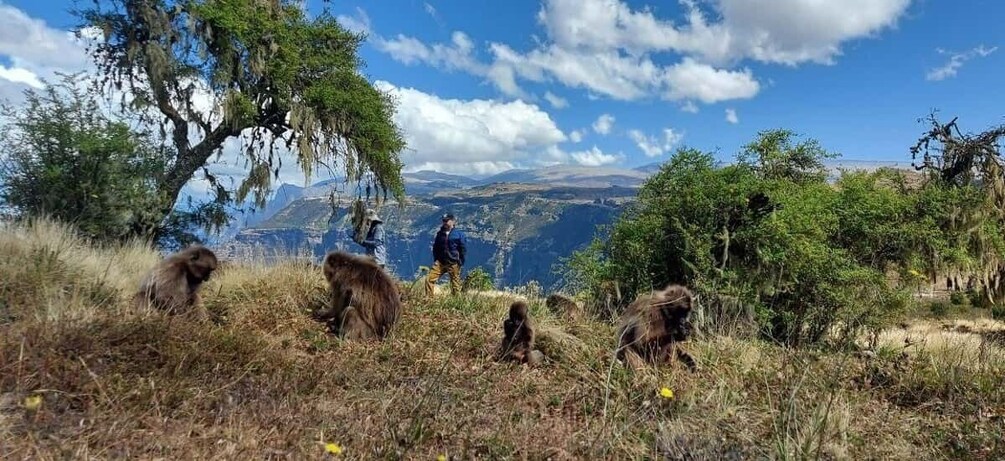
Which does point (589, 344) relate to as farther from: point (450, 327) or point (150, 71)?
point (150, 71)

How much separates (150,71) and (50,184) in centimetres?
627

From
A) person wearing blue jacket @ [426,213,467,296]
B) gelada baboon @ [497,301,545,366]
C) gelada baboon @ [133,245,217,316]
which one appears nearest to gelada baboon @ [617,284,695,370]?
gelada baboon @ [497,301,545,366]

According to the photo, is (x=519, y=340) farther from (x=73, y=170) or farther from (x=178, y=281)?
(x=73, y=170)

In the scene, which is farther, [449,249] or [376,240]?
[376,240]

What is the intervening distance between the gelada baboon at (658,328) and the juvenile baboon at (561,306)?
2.43 metres

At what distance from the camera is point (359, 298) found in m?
7.10

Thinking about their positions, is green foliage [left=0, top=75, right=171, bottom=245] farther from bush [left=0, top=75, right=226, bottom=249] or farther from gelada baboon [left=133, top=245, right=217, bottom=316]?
gelada baboon [left=133, top=245, right=217, bottom=316]

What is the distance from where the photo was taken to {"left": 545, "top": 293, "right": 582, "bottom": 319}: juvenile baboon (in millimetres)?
9320

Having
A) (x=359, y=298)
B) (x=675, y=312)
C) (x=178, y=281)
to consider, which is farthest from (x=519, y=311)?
(x=178, y=281)

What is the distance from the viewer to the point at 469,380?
5.61m

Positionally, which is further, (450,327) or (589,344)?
(450,327)

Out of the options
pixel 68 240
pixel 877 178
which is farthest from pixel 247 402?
pixel 877 178

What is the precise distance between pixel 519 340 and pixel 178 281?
3563 millimetres

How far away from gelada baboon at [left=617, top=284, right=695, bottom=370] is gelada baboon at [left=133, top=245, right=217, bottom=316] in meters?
4.30
